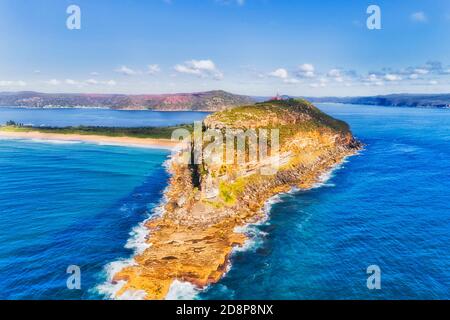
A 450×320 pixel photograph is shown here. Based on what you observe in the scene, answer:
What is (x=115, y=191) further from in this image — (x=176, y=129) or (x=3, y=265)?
(x=176, y=129)

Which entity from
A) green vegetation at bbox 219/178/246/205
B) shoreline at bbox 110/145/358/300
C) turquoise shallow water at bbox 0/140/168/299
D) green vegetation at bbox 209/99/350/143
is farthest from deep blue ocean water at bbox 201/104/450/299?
green vegetation at bbox 209/99/350/143

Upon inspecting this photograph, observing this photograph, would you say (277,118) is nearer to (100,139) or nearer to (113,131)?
(100,139)

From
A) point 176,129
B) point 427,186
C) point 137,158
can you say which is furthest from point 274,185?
point 176,129

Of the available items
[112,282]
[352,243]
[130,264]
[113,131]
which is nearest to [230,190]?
[352,243]

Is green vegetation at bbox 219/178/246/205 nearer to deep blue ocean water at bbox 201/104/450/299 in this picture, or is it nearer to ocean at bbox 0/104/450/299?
ocean at bbox 0/104/450/299

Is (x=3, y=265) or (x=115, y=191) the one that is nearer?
(x=3, y=265)

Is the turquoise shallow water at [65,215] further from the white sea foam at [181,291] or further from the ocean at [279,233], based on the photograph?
the white sea foam at [181,291]

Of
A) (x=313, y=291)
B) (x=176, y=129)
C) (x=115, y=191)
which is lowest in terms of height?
(x=313, y=291)

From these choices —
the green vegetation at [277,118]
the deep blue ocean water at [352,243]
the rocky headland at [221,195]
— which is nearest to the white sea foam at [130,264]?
the rocky headland at [221,195]
